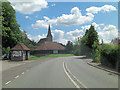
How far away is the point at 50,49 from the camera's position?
2997 inches

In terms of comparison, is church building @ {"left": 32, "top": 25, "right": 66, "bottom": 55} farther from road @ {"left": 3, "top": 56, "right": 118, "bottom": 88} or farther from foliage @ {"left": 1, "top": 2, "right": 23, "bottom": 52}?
road @ {"left": 3, "top": 56, "right": 118, "bottom": 88}

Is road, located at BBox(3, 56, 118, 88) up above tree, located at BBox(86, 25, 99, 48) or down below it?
below

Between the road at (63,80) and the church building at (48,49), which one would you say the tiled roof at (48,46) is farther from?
the road at (63,80)

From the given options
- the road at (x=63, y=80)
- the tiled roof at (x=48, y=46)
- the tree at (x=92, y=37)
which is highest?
the tree at (x=92, y=37)

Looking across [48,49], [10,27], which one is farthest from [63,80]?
[48,49]

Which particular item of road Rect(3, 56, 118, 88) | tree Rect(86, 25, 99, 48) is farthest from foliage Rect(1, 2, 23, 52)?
road Rect(3, 56, 118, 88)

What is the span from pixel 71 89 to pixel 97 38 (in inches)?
1547

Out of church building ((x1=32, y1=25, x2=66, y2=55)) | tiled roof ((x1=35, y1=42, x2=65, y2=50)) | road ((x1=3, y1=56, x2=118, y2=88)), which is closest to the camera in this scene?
road ((x1=3, y1=56, x2=118, y2=88))

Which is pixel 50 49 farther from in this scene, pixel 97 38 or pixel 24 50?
pixel 24 50

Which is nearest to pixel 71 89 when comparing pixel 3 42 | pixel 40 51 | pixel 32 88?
pixel 32 88

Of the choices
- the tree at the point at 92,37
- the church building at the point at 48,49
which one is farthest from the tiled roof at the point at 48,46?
the tree at the point at 92,37

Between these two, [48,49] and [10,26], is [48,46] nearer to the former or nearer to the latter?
[48,49]

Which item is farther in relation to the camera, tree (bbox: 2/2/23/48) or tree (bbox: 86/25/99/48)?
tree (bbox: 86/25/99/48)

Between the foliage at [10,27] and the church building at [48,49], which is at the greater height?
the foliage at [10,27]
